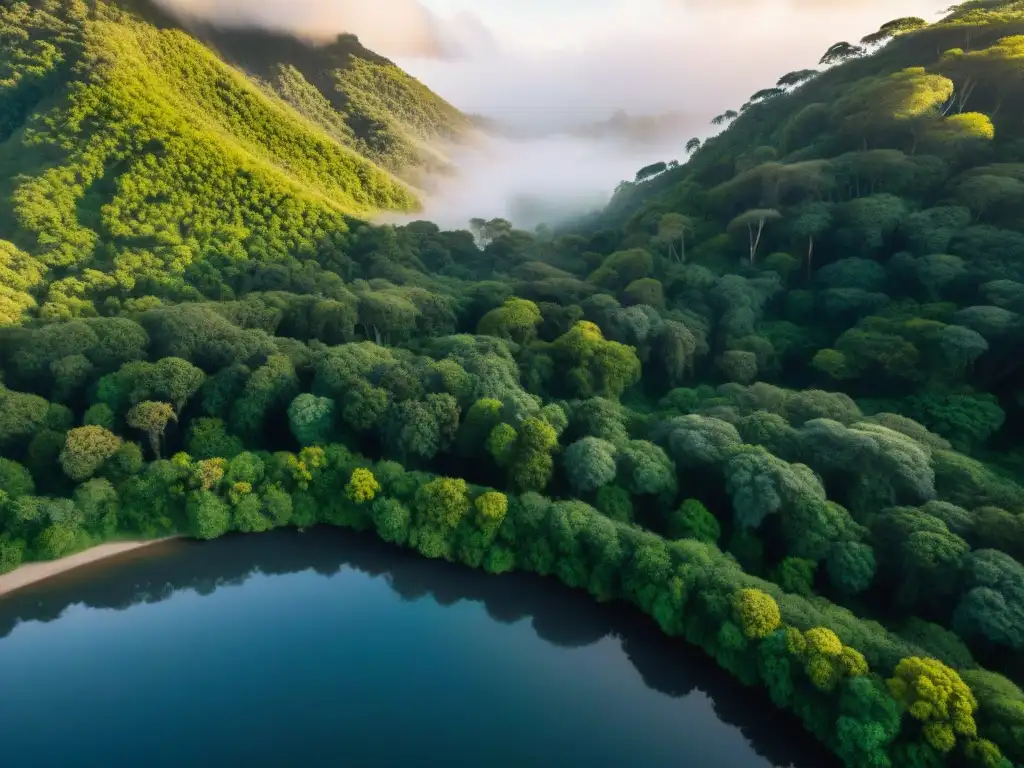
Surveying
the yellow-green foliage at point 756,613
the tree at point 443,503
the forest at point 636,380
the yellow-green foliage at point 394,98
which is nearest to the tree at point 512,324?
A: the forest at point 636,380

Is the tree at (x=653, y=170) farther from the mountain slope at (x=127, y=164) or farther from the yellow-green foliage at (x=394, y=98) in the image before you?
the yellow-green foliage at (x=394, y=98)

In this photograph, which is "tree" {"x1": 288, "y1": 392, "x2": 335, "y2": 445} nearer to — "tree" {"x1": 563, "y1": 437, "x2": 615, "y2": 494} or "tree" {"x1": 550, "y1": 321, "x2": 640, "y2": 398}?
"tree" {"x1": 563, "y1": 437, "x2": 615, "y2": 494}

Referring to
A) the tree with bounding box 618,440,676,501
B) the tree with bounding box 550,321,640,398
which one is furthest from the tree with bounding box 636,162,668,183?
the tree with bounding box 618,440,676,501

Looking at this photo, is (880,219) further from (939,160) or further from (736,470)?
(736,470)

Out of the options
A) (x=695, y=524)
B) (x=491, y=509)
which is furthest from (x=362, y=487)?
(x=695, y=524)

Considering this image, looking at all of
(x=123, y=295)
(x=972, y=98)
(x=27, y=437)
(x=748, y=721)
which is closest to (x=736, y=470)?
(x=748, y=721)

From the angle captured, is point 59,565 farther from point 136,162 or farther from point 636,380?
point 136,162
